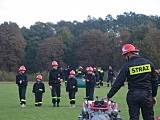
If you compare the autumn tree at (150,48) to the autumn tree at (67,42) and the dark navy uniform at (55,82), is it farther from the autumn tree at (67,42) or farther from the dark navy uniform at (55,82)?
the dark navy uniform at (55,82)

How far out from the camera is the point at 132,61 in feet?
28.5

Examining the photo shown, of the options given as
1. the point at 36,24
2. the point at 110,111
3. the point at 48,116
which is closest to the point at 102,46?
the point at 36,24

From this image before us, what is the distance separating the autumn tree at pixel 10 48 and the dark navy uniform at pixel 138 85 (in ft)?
204

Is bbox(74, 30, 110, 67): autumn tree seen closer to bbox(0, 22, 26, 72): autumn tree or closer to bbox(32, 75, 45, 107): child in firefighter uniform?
bbox(0, 22, 26, 72): autumn tree

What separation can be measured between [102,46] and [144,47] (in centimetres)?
1274

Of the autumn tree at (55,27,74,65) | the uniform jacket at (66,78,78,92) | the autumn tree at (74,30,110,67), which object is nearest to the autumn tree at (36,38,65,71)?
the autumn tree at (55,27,74,65)

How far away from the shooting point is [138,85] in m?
8.60

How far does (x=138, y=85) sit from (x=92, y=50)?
210 ft

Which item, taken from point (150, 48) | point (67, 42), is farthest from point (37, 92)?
point (67, 42)

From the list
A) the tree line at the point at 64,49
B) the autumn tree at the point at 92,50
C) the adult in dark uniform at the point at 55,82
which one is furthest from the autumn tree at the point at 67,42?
the adult in dark uniform at the point at 55,82

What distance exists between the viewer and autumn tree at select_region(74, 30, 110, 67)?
235 feet

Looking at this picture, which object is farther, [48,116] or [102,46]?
[102,46]

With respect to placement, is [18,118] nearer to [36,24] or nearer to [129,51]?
[129,51]

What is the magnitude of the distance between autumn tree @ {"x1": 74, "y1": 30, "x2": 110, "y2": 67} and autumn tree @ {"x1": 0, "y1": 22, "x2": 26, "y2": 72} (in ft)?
32.9
